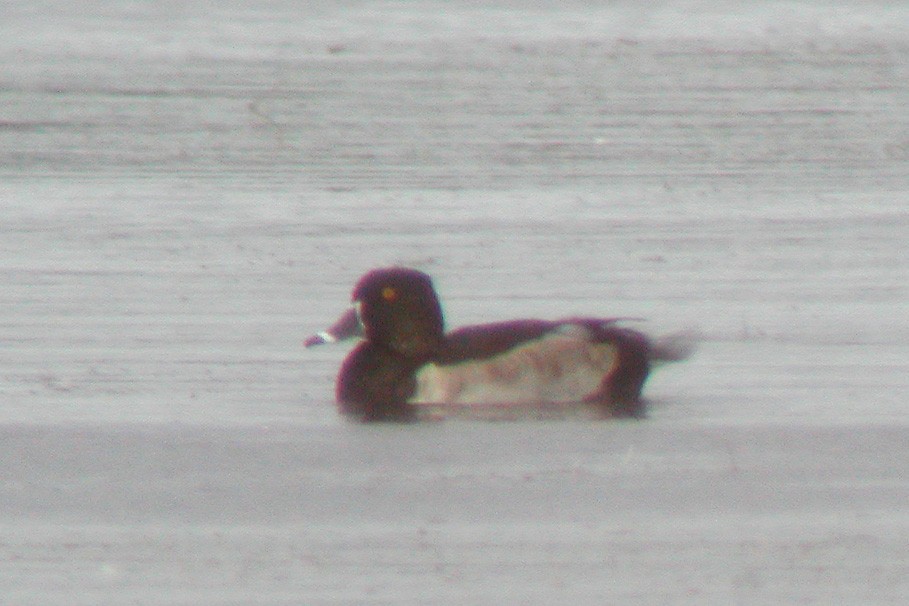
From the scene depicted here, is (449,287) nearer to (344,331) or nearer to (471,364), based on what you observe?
(344,331)

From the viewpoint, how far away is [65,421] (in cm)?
967

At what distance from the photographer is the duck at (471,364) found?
391 inches

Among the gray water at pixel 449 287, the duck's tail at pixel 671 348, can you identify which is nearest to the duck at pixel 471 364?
the duck's tail at pixel 671 348

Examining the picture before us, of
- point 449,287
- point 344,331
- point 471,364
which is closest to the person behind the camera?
point 471,364

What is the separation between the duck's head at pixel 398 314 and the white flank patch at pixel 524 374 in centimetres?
12

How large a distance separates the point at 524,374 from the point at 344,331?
0.79 metres

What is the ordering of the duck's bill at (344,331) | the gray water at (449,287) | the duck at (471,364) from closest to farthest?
the gray water at (449,287)
the duck at (471,364)
the duck's bill at (344,331)

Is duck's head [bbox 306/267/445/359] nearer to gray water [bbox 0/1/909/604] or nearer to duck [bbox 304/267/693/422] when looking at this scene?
duck [bbox 304/267/693/422]

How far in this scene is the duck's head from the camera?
9.99m

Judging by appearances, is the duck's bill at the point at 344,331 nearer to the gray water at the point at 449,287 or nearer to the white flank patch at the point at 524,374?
the gray water at the point at 449,287

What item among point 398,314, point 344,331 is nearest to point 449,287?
point 344,331

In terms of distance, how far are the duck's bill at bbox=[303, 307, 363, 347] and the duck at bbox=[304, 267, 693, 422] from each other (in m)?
0.04

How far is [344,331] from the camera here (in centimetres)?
1023

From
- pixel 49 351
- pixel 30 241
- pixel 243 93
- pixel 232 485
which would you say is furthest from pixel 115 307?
pixel 243 93
